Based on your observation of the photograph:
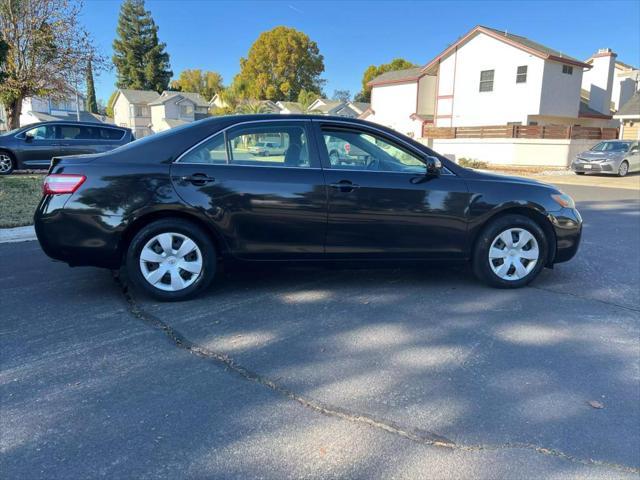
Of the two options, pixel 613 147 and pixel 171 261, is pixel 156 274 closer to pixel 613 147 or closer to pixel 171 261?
pixel 171 261

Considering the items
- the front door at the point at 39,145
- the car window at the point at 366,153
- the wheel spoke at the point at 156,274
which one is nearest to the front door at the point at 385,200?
the car window at the point at 366,153

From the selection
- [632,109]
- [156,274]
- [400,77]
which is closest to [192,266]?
[156,274]

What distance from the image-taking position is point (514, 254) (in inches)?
203

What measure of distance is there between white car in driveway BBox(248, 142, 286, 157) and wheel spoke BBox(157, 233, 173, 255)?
105 centimetres

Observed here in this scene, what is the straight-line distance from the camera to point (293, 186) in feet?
15.1

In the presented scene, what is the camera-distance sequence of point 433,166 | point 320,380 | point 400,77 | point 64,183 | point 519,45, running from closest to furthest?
point 320,380, point 64,183, point 433,166, point 519,45, point 400,77

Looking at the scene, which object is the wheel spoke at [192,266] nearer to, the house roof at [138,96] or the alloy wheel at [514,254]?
the alloy wheel at [514,254]

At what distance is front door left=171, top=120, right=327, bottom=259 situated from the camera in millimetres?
4500

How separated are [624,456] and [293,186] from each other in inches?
121

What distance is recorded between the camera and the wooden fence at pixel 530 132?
25.4 m

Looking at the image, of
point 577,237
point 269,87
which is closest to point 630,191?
point 577,237

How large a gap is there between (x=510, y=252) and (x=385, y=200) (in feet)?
4.63

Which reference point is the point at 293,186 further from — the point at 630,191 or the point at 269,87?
the point at 269,87

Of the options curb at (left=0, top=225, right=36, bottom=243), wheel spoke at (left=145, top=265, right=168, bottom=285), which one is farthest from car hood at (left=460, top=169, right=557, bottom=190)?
curb at (left=0, top=225, right=36, bottom=243)
